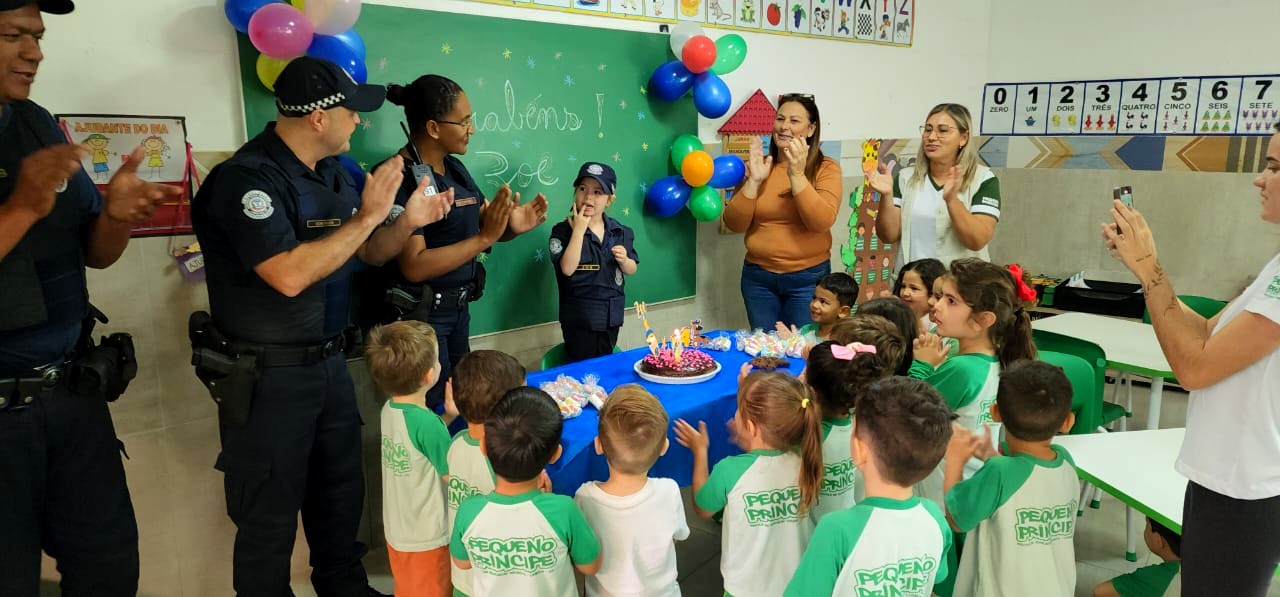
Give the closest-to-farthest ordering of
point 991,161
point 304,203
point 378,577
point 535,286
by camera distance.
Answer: point 304,203 → point 378,577 → point 535,286 → point 991,161

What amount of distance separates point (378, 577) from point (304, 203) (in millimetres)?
1604

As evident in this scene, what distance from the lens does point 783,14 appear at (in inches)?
181

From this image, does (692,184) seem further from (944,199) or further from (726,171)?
(944,199)

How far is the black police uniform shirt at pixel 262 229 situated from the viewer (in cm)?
216

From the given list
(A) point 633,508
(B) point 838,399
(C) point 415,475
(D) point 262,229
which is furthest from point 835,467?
(D) point 262,229

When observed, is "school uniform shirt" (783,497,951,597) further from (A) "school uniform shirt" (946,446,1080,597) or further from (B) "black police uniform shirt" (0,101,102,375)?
(B) "black police uniform shirt" (0,101,102,375)

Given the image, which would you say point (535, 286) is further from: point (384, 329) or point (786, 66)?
point (786, 66)

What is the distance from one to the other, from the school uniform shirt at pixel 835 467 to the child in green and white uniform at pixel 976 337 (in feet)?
1.02

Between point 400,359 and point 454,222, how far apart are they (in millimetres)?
833

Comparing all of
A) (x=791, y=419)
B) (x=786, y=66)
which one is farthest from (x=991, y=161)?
(x=791, y=419)

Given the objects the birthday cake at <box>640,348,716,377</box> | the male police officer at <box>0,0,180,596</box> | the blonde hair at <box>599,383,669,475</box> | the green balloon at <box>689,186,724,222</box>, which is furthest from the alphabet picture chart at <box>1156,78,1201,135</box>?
the male police officer at <box>0,0,180,596</box>

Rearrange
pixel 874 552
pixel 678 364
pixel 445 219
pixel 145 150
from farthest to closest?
pixel 445 219
pixel 678 364
pixel 145 150
pixel 874 552

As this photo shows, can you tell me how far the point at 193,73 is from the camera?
2.70 meters

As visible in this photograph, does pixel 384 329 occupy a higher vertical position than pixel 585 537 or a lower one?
higher
